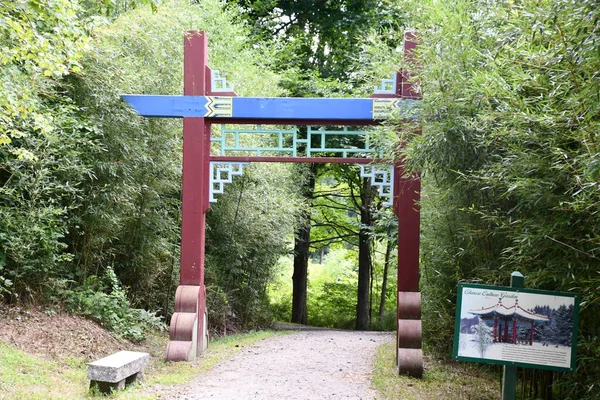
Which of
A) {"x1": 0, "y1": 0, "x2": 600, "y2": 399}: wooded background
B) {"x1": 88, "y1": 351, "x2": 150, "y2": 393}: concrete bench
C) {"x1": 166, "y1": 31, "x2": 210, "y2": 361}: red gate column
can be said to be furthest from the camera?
{"x1": 166, "y1": 31, "x2": 210, "y2": 361}: red gate column

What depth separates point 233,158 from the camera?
22.3 feet

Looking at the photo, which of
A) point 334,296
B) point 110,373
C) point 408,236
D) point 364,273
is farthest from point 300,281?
point 110,373

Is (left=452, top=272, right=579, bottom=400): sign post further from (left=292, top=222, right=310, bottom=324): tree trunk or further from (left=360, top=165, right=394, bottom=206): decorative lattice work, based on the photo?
(left=292, top=222, right=310, bottom=324): tree trunk

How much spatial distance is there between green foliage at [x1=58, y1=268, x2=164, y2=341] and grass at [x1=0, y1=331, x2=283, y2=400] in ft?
2.21

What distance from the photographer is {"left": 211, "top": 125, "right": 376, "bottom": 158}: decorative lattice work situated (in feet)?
22.1

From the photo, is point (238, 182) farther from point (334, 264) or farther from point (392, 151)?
point (334, 264)

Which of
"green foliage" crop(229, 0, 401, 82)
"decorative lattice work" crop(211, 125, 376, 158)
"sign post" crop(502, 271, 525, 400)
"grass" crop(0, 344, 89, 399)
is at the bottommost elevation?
"grass" crop(0, 344, 89, 399)

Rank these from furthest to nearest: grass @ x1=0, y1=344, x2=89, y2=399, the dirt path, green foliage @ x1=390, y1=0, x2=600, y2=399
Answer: the dirt path
grass @ x1=0, y1=344, x2=89, y2=399
green foliage @ x1=390, y1=0, x2=600, y2=399

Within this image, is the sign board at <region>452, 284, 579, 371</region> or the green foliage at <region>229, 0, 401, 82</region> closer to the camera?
the sign board at <region>452, 284, 579, 371</region>

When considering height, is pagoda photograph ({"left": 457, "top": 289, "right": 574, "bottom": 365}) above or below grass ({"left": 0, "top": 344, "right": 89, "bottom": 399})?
above

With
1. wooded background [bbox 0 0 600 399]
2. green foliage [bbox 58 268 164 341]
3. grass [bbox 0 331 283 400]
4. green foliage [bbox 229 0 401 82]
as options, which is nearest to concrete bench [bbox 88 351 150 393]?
grass [bbox 0 331 283 400]

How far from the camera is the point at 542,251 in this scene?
13.9ft

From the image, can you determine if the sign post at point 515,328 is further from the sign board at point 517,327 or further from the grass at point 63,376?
the grass at point 63,376

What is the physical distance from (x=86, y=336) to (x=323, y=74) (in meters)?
9.41
